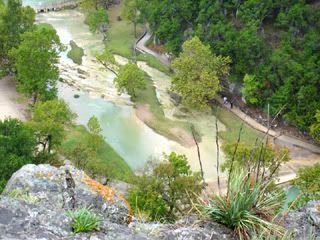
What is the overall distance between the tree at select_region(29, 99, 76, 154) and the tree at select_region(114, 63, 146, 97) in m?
8.16

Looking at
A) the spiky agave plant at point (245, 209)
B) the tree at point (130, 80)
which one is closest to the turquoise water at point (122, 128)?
the tree at point (130, 80)

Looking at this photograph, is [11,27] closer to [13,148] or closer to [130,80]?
[130,80]

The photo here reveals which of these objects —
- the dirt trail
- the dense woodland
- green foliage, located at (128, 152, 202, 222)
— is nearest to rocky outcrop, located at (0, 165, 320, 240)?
green foliage, located at (128, 152, 202, 222)

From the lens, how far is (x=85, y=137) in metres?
48.7

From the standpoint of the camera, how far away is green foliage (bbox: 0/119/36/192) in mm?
34094

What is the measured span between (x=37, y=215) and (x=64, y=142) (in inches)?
1528

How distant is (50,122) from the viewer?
146ft

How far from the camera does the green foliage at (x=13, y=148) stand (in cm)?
3409

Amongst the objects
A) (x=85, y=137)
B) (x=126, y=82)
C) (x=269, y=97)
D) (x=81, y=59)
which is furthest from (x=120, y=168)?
(x=81, y=59)

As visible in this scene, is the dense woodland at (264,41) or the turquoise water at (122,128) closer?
the turquoise water at (122,128)

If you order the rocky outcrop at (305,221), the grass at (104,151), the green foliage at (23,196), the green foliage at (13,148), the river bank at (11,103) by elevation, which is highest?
the green foliage at (23,196)

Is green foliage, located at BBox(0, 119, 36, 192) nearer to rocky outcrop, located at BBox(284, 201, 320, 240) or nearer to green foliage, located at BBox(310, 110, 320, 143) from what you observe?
rocky outcrop, located at BBox(284, 201, 320, 240)

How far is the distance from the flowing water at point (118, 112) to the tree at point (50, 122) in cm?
496

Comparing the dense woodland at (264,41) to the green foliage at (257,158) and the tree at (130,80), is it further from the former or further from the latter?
the green foliage at (257,158)
